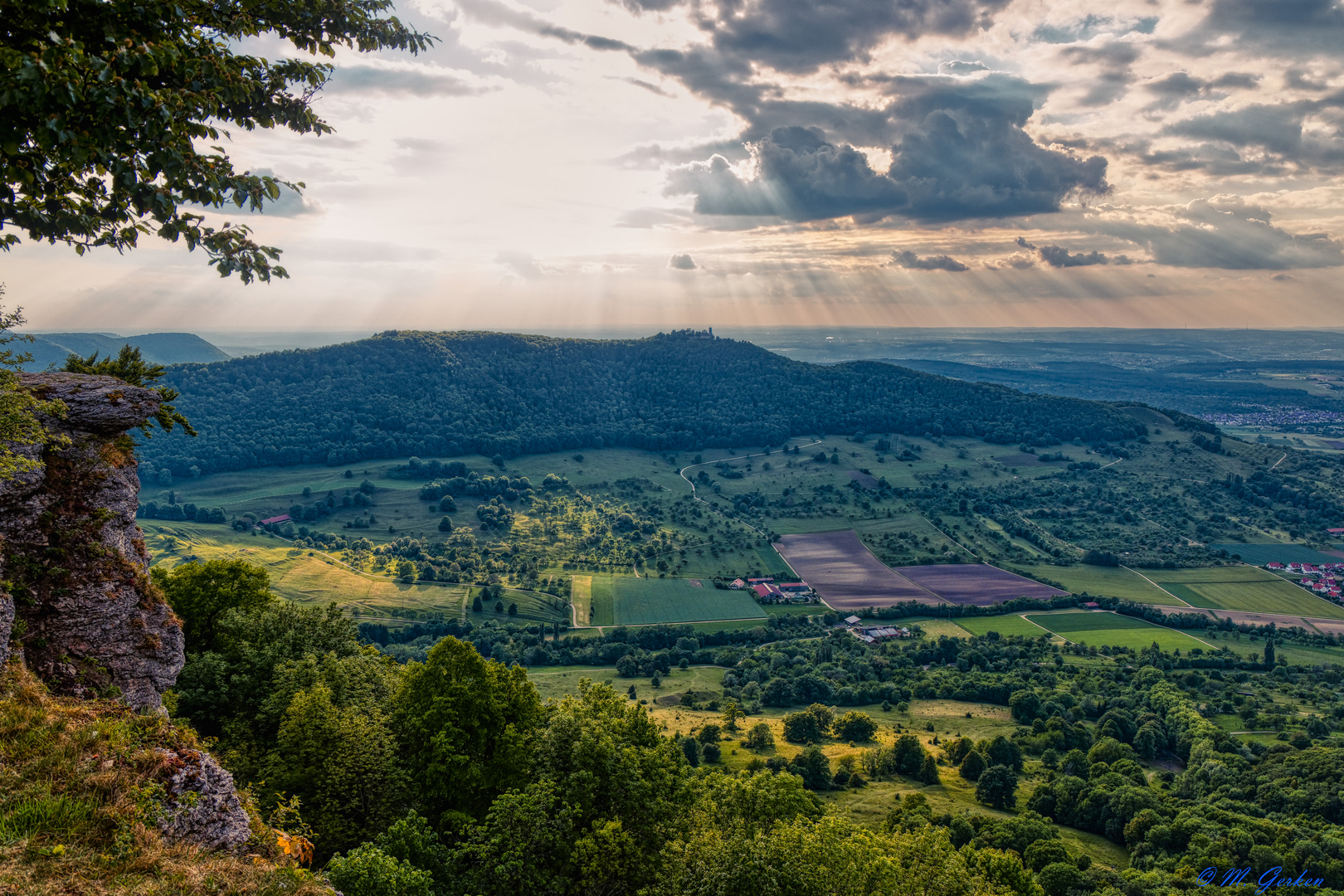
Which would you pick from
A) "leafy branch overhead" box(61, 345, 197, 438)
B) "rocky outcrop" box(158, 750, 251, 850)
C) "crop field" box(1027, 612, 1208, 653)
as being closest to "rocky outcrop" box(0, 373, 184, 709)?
"leafy branch overhead" box(61, 345, 197, 438)

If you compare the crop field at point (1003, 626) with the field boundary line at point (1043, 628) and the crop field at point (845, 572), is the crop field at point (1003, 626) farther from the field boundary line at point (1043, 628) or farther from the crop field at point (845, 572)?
the crop field at point (845, 572)

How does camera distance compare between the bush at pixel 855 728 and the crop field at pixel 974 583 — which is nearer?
the bush at pixel 855 728

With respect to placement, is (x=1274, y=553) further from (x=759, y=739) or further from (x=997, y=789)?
(x=759, y=739)

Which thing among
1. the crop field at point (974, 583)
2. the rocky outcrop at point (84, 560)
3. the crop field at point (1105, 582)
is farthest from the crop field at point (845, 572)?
the rocky outcrop at point (84, 560)

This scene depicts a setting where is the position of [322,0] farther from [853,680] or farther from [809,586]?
[809,586]

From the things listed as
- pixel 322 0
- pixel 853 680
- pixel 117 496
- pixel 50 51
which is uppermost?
pixel 322 0

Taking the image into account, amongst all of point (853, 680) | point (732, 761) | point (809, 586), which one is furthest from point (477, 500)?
point (732, 761)
